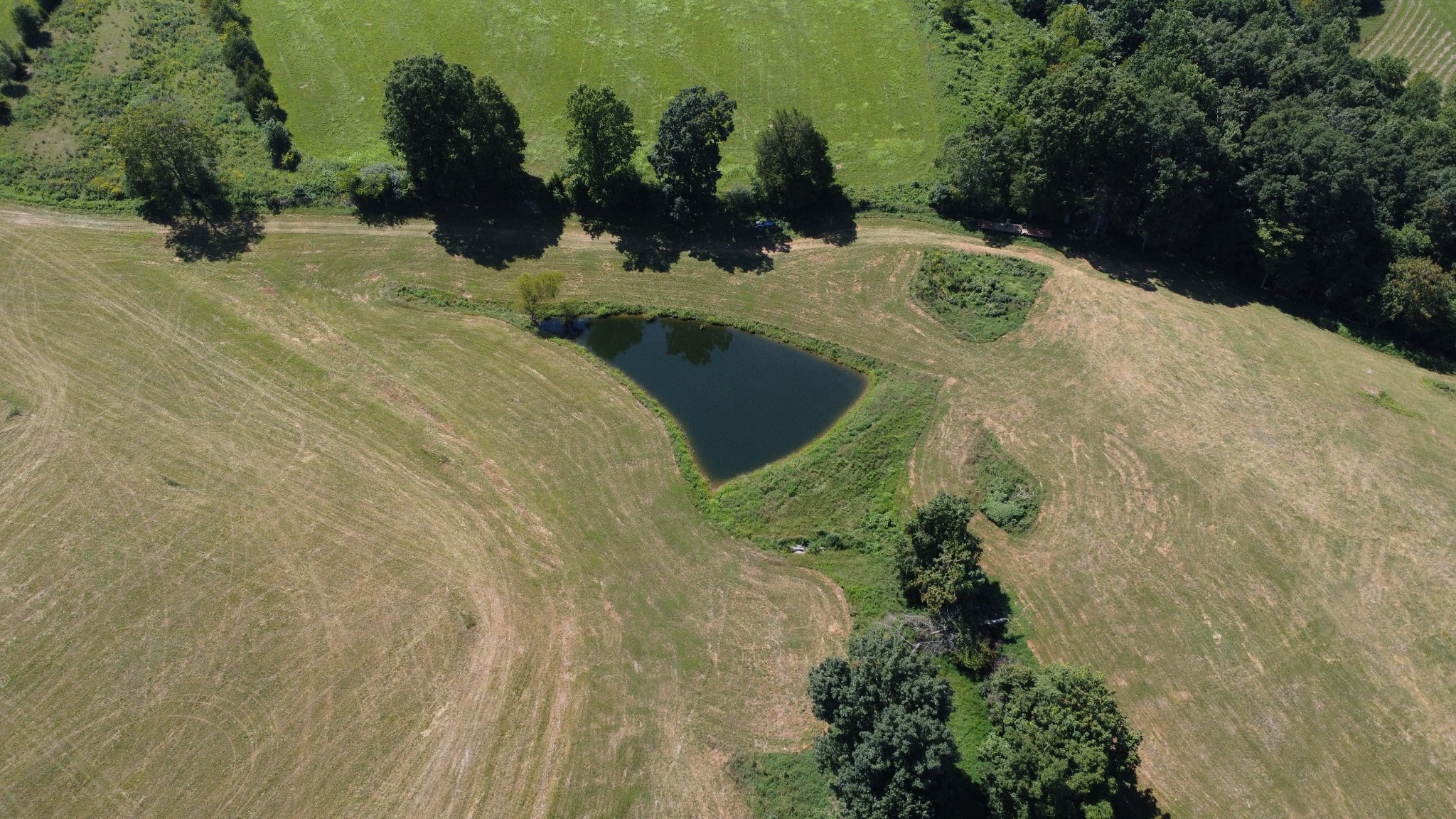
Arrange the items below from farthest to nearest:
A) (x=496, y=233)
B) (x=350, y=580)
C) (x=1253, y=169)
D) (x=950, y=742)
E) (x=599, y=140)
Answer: (x=496, y=233) < (x=599, y=140) < (x=1253, y=169) < (x=350, y=580) < (x=950, y=742)

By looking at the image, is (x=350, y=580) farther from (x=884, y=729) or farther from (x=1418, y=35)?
(x=1418, y=35)

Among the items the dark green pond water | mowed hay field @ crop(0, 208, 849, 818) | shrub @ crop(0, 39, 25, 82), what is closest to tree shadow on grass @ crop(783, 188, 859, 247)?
the dark green pond water

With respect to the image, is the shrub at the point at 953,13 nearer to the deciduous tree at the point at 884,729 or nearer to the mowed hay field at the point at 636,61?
the mowed hay field at the point at 636,61

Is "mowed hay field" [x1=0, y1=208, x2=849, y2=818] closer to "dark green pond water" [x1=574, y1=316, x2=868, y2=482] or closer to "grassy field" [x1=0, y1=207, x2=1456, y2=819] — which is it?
"grassy field" [x1=0, y1=207, x2=1456, y2=819]

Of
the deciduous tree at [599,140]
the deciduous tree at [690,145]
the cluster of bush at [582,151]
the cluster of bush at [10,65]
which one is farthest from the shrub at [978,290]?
the cluster of bush at [10,65]

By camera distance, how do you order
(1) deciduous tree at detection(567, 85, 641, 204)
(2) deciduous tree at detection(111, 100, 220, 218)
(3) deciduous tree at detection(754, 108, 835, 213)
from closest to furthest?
(2) deciduous tree at detection(111, 100, 220, 218), (1) deciduous tree at detection(567, 85, 641, 204), (3) deciduous tree at detection(754, 108, 835, 213)

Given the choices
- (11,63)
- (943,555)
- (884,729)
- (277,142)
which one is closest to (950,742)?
(884,729)
